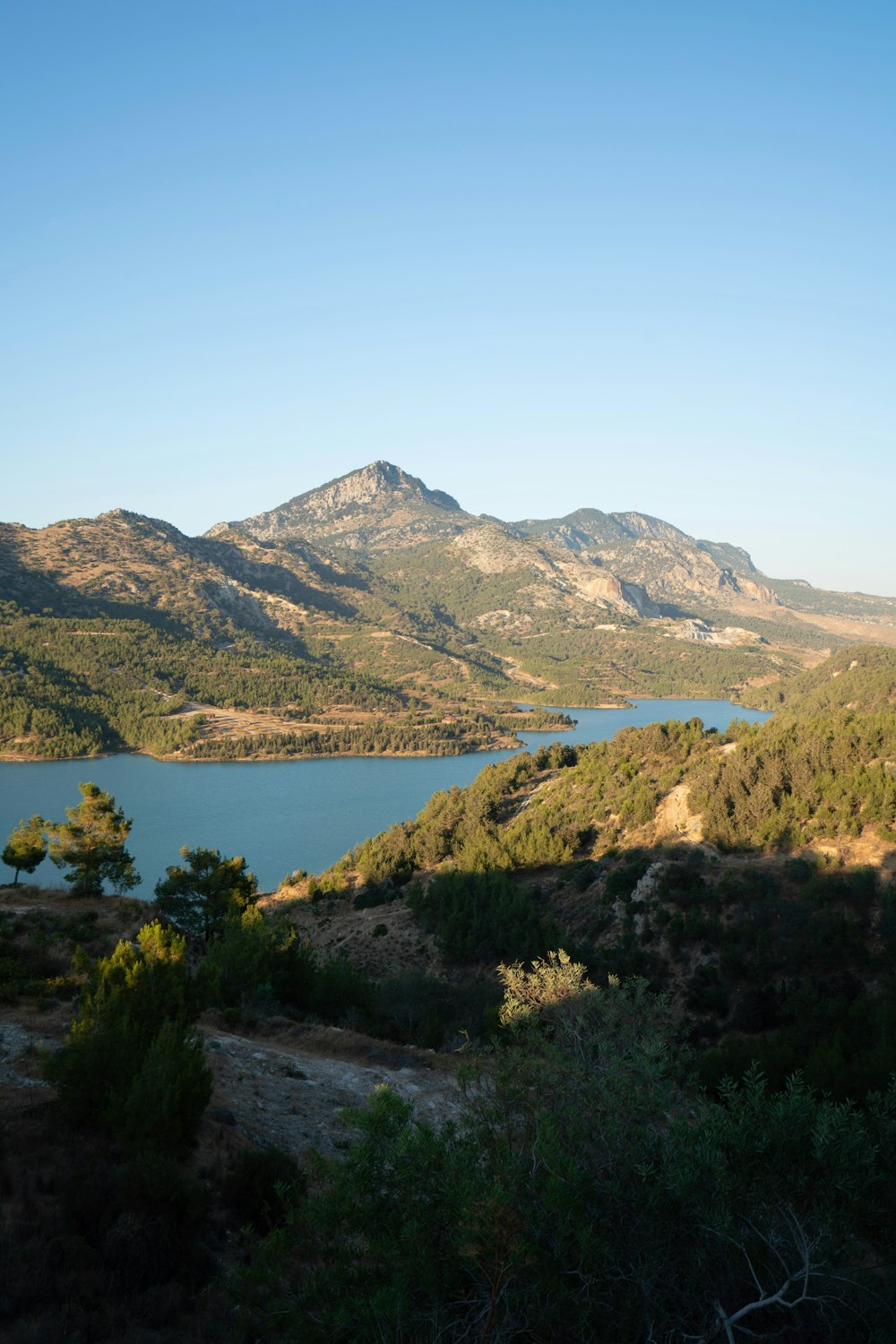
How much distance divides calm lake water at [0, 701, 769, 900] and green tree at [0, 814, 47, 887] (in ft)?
84.8

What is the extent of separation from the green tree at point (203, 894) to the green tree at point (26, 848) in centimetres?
851

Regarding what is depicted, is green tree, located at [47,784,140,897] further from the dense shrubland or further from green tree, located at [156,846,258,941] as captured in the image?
the dense shrubland

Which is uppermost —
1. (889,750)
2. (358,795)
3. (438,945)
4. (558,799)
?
(889,750)

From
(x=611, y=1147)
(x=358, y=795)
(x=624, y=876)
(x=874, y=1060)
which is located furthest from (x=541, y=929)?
(x=358, y=795)

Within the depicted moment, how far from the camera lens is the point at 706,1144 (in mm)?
6285

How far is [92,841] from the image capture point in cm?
3691

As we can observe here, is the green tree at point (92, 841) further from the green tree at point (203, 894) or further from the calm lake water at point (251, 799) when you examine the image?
the calm lake water at point (251, 799)

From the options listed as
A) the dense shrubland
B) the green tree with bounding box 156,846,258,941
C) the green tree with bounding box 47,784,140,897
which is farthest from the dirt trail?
the green tree with bounding box 47,784,140,897

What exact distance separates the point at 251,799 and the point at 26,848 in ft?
206

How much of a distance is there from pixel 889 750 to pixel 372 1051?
3338cm

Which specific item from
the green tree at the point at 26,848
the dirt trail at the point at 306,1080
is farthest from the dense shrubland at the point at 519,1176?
the green tree at the point at 26,848

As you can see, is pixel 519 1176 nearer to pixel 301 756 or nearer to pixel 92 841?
pixel 92 841

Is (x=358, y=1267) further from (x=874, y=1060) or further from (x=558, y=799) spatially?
(x=558, y=799)

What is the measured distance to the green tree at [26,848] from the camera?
38.2 m
